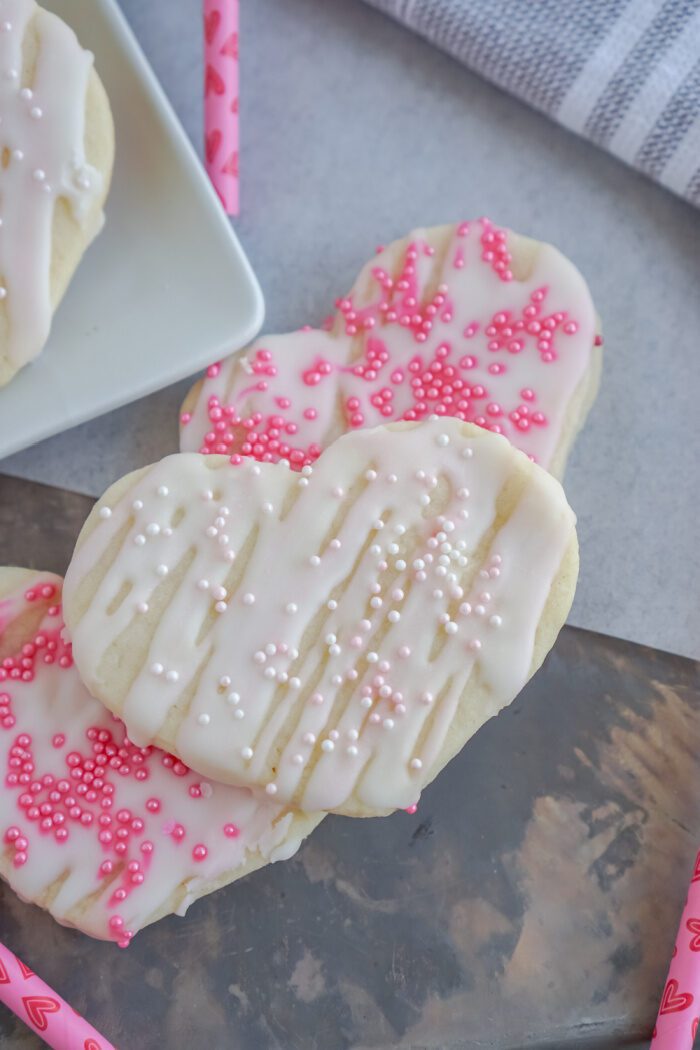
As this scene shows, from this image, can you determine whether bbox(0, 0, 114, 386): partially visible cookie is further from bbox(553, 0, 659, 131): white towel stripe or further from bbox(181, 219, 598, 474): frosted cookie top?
bbox(553, 0, 659, 131): white towel stripe

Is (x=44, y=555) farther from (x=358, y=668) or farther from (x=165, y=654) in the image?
(x=358, y=668)

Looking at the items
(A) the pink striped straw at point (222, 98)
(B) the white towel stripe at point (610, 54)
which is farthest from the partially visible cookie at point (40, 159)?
(B) the white towel stripe at point (610, 54)

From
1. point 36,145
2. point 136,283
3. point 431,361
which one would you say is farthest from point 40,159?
point 431,361

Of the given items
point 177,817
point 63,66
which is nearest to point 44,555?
point 177,817

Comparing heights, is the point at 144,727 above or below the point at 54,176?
below

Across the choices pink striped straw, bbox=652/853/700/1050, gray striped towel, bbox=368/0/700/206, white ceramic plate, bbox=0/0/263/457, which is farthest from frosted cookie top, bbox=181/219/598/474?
pink striped straw, bbox=652/853/700/1050
